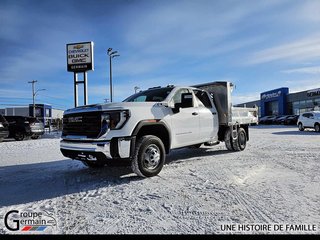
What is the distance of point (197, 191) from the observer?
4.43m

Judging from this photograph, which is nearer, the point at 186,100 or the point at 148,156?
the point at 148,156

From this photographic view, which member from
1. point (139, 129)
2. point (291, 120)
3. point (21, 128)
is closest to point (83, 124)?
point (139, 129)

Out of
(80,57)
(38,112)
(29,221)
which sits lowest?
(29,221)

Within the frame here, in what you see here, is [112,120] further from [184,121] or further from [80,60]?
[80,60]

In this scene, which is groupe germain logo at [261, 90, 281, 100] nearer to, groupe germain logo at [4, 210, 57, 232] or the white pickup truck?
the white pickup truck

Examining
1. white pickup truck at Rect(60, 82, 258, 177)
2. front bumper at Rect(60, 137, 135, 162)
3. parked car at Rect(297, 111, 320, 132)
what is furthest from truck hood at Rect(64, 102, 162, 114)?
parked car at Rect(297, 111, 320, 132)

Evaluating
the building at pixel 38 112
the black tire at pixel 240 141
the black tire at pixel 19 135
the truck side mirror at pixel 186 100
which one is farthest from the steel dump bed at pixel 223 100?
the building at pixel 38 112

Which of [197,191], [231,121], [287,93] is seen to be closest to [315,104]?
[287,93]

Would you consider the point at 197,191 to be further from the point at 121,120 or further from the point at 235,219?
the point at 121,120

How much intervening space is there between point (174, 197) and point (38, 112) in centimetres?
6786

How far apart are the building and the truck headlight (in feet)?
147

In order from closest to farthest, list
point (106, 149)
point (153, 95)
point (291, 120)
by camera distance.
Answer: point (106, 149)
point (153, 95)
point (291, 120)

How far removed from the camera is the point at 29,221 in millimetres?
3348

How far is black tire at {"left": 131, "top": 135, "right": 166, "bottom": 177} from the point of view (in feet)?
16.8
